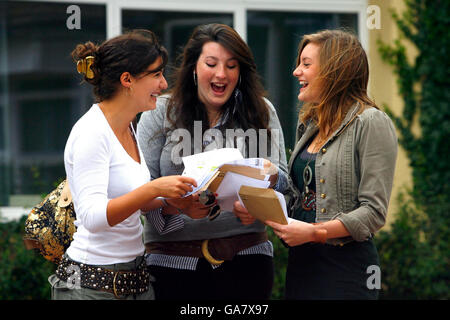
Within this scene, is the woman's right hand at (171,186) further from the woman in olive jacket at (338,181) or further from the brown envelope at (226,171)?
the woman in olive jacket at (338,181)

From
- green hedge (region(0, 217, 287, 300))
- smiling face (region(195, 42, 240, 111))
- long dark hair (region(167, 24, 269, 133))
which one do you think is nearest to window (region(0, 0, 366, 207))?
green hedge (region(0, 217, 287, 300))

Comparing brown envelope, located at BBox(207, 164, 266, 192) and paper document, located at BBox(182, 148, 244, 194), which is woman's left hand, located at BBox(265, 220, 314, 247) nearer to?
brown envelope, located at BBox(207, 164, 266, 192)

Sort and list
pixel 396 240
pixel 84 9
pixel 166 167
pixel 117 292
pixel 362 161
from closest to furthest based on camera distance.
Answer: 1. pixel 117 292
2. pixel 362 161
3. pixel 166 167
4. pixel 396 240
5. pixel 84 9

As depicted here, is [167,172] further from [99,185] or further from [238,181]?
[99,185]

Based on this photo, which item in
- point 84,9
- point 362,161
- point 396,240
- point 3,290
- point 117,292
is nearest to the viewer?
point 117,292

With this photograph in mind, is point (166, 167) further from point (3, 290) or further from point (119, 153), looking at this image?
point (3, 290)

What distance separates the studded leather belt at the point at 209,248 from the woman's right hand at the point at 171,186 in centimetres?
58

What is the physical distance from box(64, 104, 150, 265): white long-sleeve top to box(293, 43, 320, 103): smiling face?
769mm

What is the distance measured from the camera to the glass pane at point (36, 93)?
528 centimetres

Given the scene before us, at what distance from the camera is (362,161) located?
7.66ft

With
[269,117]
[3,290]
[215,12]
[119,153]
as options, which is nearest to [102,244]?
[119,153]

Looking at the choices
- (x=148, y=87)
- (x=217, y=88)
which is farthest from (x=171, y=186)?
(x=217, y=88)

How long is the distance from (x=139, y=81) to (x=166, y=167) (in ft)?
1.72

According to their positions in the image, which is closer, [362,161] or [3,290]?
[362,161]
